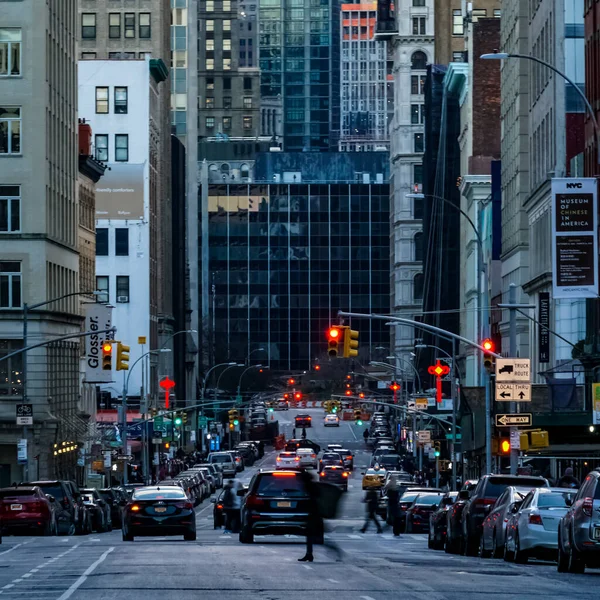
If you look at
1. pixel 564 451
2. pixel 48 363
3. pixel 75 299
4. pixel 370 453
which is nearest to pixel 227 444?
pixel 370 453

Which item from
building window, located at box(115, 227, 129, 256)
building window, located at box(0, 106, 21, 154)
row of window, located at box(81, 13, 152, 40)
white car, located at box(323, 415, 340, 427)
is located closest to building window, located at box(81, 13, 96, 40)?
row of window, located at box(81, 13, 152, 40)

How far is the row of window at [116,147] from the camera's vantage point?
12444 cm

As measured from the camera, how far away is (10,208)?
76000mm

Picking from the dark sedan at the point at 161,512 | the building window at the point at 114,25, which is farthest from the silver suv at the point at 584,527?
the building window at the point at 114,25

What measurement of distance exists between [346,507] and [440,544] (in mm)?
41128

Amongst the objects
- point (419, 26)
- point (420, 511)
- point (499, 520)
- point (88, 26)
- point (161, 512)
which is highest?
point (419, 26)

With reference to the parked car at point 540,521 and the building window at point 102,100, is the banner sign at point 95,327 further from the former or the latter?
the parked car at point 540,521

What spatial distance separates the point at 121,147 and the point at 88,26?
46.3 feet

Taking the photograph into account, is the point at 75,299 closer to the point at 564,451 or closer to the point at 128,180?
the point at 564,451

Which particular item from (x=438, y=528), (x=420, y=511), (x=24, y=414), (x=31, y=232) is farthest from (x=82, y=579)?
(x=31, y=232)

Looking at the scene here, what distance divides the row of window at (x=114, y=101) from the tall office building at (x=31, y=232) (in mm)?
45133

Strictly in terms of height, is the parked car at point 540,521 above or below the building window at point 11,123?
below

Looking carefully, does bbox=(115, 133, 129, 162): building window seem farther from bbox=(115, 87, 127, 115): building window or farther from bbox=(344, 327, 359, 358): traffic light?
bbox=(344, 327, 359, 358): traffic light

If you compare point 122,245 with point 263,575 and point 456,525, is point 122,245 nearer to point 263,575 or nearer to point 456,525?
point 456,525
